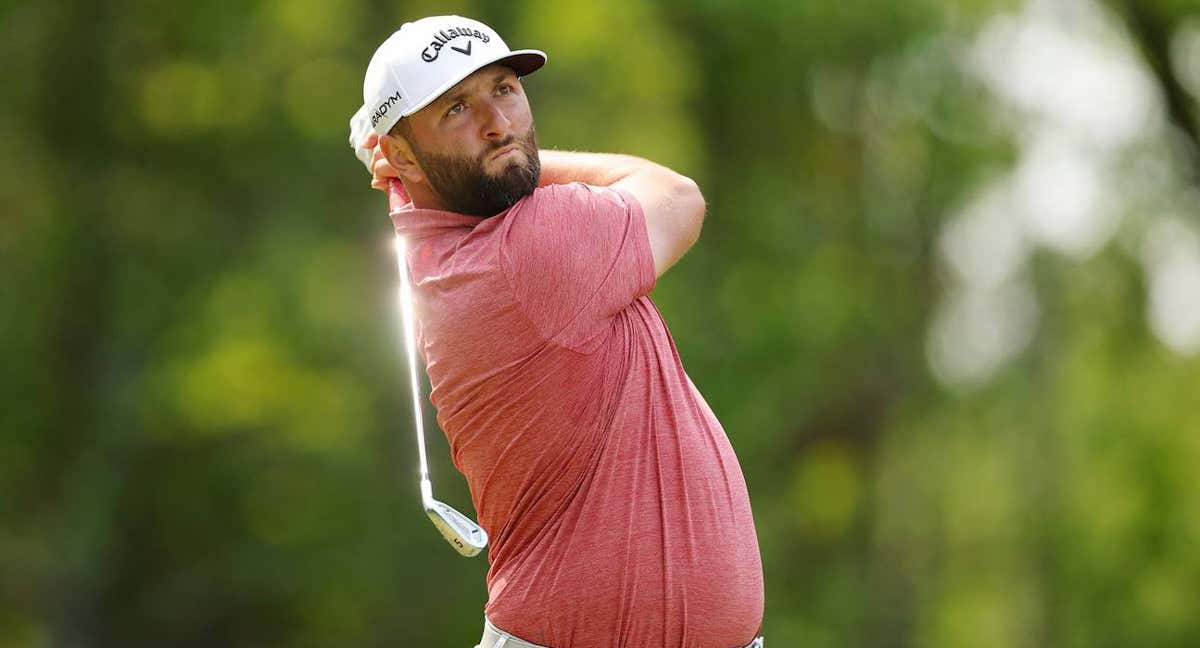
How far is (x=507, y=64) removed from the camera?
4172 mm

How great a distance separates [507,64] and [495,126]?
0.17 meters

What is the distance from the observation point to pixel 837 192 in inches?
845

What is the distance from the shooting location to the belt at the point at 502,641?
4.08 meters

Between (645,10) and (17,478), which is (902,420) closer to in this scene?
(645,10)

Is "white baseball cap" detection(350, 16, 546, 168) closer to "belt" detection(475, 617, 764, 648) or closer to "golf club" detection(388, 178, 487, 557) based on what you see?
"golf club" detection(388, 178, 487, 557)

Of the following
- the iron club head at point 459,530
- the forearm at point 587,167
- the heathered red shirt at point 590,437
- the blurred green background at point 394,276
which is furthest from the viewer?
the blurred green background at point 394,276

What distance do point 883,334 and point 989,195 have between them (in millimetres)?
1915

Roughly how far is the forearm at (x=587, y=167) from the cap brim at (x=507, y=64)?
22 cm

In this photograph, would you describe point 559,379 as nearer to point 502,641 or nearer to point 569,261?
point 569,261

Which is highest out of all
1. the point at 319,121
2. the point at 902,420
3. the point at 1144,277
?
the point at 319,121

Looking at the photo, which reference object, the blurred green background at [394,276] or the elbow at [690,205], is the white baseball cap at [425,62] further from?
the blurred green background at [394,276]

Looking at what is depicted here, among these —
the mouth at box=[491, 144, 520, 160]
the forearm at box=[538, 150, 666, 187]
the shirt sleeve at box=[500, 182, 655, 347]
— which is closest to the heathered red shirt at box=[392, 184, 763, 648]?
the shirt sleeve at box=[500, 182, 655, 347]

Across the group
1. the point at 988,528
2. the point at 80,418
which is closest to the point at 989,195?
the point at 988,528

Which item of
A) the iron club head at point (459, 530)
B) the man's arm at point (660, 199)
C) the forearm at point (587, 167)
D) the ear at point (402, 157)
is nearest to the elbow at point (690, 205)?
the man's arm at point (660, 199)
